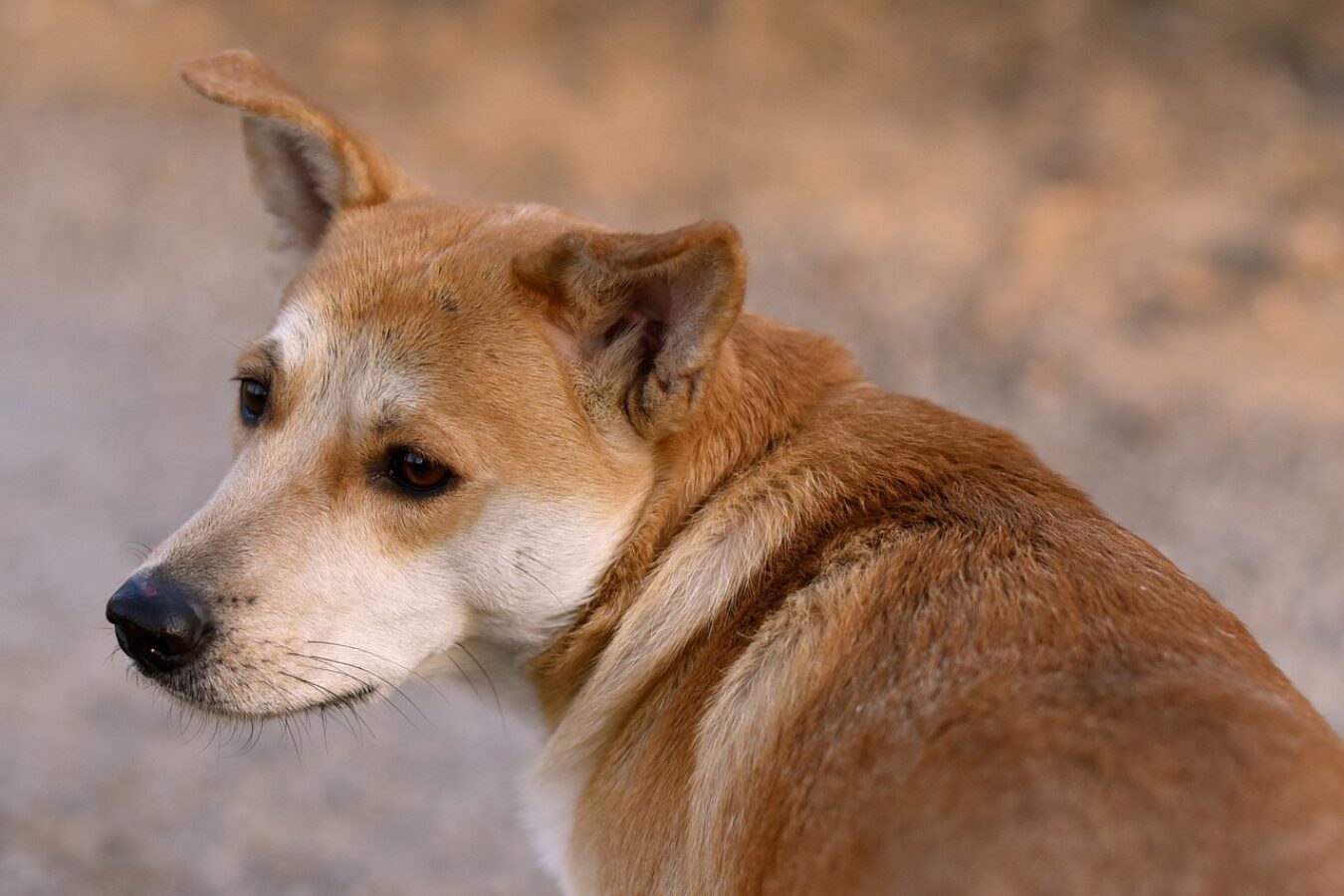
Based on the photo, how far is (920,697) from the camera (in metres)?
2.09

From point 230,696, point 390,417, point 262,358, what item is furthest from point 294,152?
point 230,696

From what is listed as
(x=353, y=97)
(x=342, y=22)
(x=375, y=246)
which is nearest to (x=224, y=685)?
(x=375, y=246)

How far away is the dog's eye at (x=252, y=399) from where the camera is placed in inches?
116

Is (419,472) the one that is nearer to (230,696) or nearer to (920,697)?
(230,696)

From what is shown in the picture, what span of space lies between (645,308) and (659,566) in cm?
57

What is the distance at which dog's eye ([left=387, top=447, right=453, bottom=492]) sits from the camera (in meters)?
2.65

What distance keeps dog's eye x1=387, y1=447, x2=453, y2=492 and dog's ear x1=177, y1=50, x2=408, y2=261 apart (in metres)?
1.00

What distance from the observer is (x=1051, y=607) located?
7.13 ft

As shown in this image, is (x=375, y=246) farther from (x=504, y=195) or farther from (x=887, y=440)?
(x=504, y=195)

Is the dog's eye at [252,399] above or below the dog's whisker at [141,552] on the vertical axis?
above

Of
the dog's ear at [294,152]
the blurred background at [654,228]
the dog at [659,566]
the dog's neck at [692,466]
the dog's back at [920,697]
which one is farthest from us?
the blurred background at [654,228]

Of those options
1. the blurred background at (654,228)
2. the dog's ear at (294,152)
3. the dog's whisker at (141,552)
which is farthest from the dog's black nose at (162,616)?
the blurred background at (654,228)

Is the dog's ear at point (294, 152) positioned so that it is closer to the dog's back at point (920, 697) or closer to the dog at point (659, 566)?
the dog at point (659, 566)

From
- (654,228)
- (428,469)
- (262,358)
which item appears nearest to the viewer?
(428,469)
